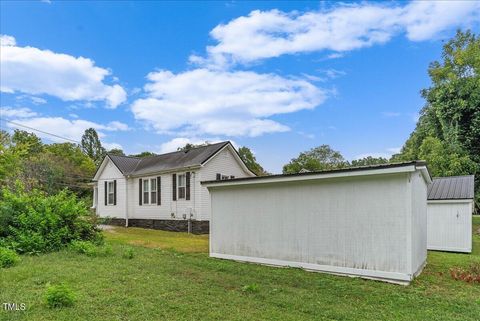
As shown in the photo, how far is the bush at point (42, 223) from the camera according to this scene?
852 centimetres

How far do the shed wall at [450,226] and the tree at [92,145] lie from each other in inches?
1636

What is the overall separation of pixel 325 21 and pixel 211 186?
23.0 feet

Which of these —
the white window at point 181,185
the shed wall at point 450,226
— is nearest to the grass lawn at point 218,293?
the shed wall at point 450,226

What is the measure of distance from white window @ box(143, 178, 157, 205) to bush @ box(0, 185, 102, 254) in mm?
7562

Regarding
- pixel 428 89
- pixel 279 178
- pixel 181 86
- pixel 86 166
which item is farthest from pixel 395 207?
pixel 86 166

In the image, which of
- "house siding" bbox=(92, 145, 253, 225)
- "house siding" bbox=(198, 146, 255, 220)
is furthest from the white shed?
"house siding" bbox=(92, 145, 253, 225)

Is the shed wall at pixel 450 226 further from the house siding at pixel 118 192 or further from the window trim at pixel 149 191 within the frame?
the house siding at pixel 118 192

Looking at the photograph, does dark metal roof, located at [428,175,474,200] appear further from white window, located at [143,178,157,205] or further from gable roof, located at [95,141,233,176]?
white window, located at [143,178,157,205]

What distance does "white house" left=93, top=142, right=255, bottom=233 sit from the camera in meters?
15.8

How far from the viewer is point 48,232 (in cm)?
894

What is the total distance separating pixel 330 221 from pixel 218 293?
289 centimetres

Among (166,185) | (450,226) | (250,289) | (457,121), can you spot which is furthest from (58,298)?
(457,121)

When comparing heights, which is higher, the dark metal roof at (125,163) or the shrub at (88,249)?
the dark metal roof at (125,163)

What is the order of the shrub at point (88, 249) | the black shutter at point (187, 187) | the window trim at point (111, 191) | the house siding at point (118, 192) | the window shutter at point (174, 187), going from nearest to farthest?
the shrub at point (88, 249), the black shutter at point (187, 187), the window shutter at point (174, 187), the house siding at point (118, 192), the window trim at point (111, 191)
